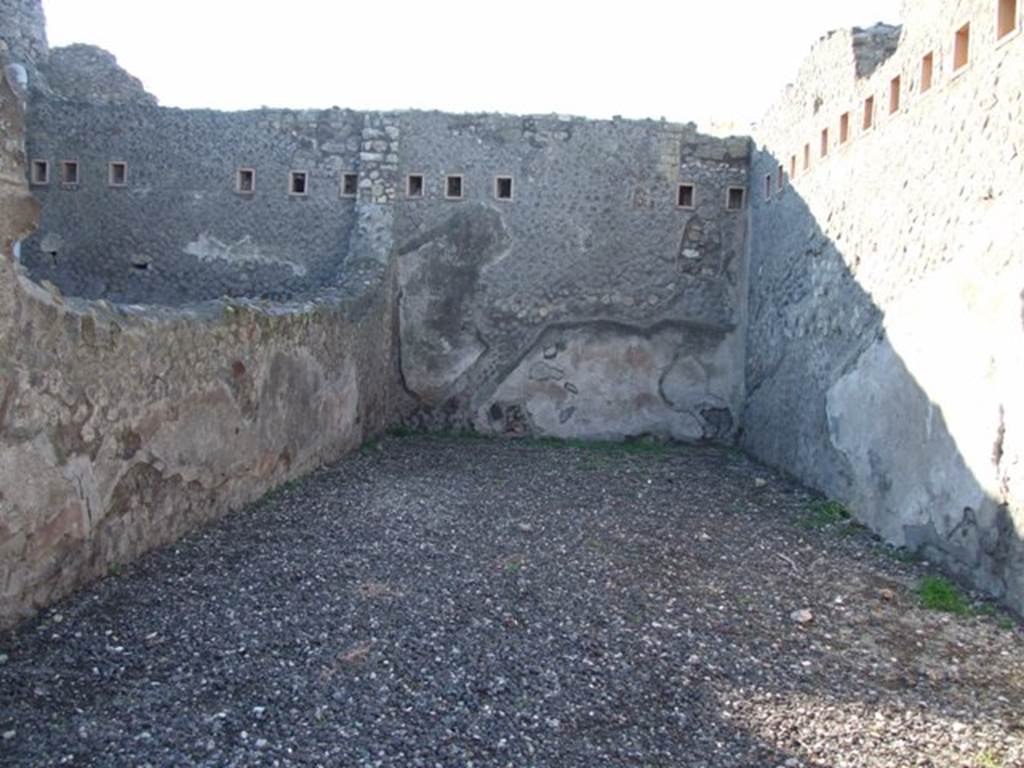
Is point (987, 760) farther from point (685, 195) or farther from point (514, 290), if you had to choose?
point (685, 195)

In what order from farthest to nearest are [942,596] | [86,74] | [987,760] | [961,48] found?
[86,74], [961,48], [942,596], [987,760]

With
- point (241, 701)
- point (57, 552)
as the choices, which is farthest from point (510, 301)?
point (241, 701)

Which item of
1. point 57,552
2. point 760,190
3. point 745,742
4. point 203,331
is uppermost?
point 760,190

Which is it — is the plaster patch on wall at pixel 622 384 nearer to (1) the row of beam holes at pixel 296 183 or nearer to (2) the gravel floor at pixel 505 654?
(1) the row of beam holes at pixel 296 183

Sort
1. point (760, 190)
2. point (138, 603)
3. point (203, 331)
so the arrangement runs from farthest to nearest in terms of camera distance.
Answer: point (760, 190), point (203, 331), point (138, 603)

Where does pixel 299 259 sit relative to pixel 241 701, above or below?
above

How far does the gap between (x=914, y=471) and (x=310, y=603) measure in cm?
411

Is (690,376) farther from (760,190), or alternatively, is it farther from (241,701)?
(241,701)

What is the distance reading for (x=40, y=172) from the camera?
1101cm

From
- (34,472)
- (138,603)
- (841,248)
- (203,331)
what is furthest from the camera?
(841,248)

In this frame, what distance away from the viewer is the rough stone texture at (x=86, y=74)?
12023 mm

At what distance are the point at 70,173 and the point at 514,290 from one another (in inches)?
224

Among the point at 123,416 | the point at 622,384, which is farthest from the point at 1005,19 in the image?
the point at 622,384

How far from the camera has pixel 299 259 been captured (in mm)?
10867
